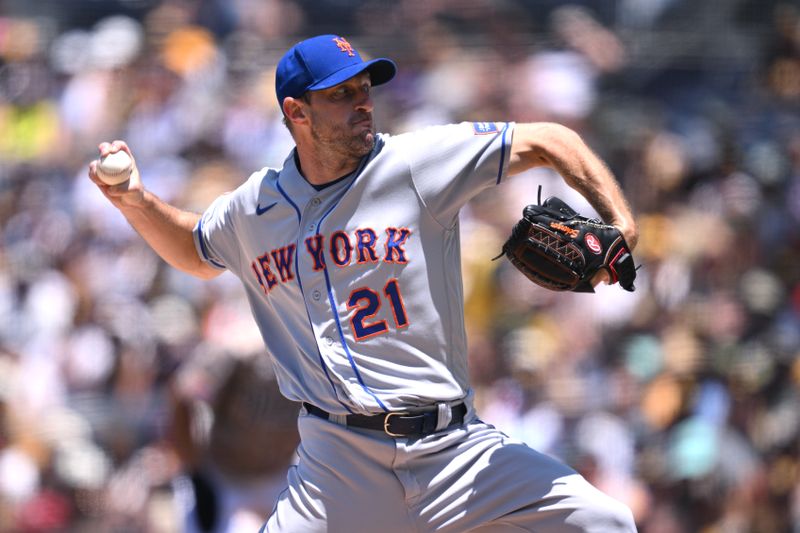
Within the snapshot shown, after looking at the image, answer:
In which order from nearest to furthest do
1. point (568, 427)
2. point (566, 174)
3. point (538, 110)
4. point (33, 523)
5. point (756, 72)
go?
point (566, 174), point (33, 523), point (568, 427), point (538, 110), point (756, 72)

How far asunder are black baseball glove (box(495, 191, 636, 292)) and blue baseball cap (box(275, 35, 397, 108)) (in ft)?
1.99

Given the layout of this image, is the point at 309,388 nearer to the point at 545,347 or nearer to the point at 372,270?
the point at 372,270

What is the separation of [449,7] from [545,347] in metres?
2.10

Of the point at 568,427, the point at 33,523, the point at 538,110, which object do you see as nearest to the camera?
the point at 33,523

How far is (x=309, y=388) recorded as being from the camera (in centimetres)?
308

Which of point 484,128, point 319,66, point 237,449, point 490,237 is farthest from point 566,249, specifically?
point 490,237

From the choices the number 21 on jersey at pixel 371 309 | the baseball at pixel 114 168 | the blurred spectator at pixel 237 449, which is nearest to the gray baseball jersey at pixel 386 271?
the number 21 on jersey at pixel 371 309

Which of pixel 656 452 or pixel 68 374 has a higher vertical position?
pixel 68 374

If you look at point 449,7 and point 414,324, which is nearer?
point 414,324

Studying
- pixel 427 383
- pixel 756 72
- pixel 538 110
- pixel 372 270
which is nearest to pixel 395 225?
pixel 372 270

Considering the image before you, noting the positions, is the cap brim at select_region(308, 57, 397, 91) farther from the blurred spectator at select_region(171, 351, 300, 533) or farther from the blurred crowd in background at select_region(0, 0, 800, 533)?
the blurred crowd in background at select_region(0, 0, 800, 533)

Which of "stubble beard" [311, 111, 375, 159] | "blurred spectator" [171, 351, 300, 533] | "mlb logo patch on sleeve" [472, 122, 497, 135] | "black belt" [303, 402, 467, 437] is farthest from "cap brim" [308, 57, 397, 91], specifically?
"blurred spectator" [171, 351, 300, 533]

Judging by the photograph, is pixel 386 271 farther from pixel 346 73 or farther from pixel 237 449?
pixel 237 449

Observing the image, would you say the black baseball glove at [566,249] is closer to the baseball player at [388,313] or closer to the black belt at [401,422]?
the baseball player at [388,313]
